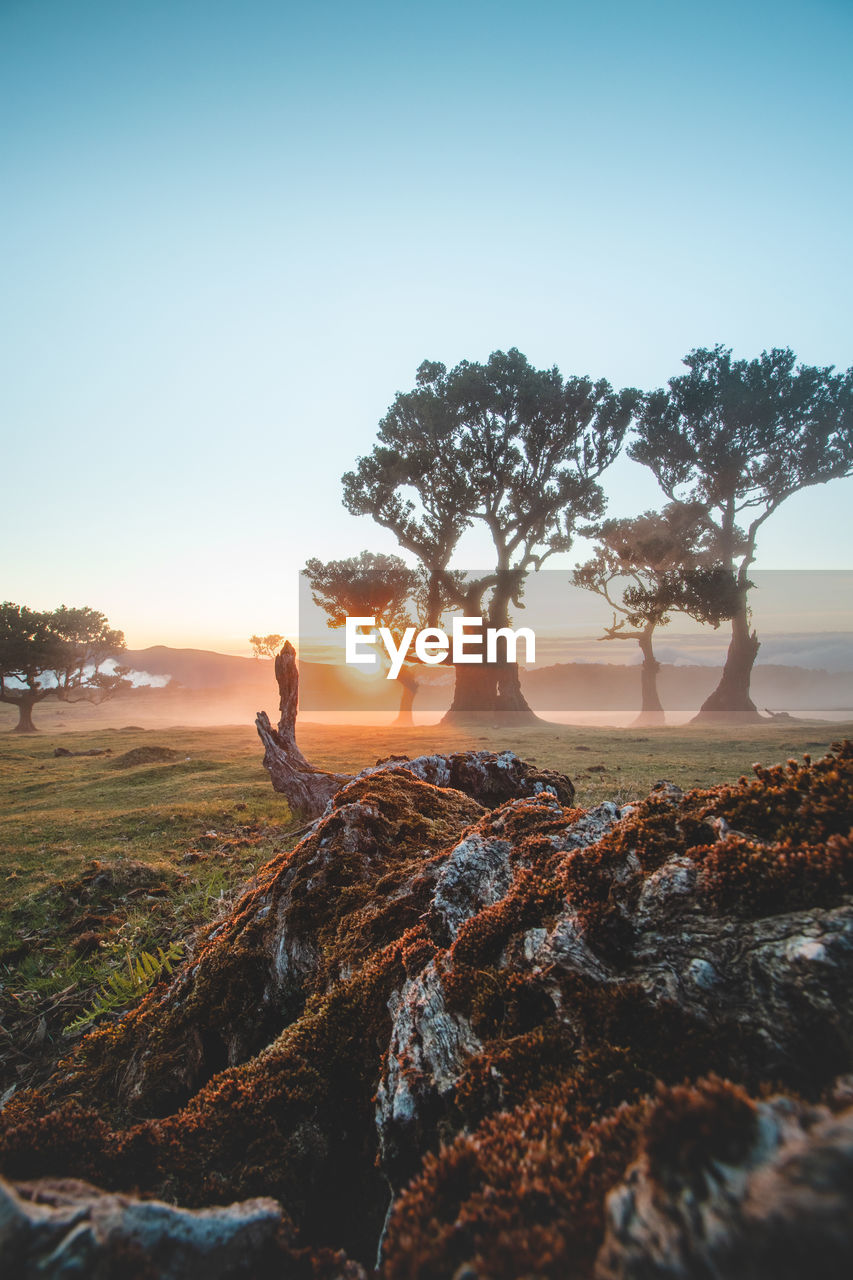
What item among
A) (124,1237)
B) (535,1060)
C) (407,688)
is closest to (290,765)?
(535,1060)

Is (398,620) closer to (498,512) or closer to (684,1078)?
(498,512)

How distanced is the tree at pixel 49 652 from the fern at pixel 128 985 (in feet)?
190

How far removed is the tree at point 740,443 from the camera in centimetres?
4547

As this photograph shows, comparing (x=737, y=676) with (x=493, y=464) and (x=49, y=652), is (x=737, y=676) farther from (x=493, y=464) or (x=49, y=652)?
(x=49, y=652)

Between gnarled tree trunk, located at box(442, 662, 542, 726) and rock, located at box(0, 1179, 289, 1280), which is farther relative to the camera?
gnarled tree trunk, located at box(442, 662, 542, 726)

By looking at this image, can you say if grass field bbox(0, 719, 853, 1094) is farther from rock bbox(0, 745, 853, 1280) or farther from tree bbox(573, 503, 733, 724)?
tree bbox(573, 503, 733, 724)

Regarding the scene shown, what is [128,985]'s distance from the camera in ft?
18.6

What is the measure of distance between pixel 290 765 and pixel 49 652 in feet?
189

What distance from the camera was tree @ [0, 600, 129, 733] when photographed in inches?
2197

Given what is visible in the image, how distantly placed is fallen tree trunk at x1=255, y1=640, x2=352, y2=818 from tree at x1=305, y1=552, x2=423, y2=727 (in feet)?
122

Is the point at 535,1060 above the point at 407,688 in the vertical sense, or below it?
above

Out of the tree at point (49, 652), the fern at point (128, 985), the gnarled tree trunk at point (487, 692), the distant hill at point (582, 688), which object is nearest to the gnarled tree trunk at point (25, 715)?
the tree at point (49, 652)

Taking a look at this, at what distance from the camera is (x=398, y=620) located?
58.3m

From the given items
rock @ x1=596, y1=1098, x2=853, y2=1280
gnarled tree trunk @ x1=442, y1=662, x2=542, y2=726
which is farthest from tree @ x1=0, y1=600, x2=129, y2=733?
rock @ x1=596, y1=1098, x2=853, y2=1280
